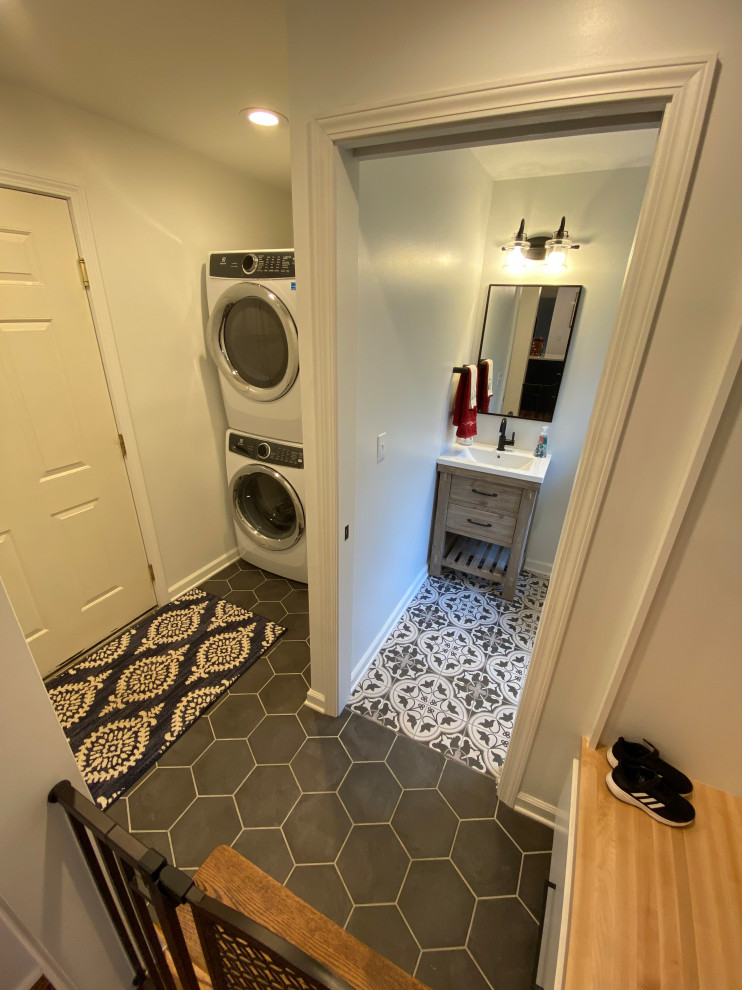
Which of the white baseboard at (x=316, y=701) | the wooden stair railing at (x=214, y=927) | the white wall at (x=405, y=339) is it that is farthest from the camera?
the white baseboard at (x=316, y=701)

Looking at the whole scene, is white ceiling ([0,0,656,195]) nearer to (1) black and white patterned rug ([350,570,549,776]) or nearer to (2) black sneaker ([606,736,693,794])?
(2) black sneaker ([606,736,693,794])

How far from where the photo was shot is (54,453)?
177 centimetres

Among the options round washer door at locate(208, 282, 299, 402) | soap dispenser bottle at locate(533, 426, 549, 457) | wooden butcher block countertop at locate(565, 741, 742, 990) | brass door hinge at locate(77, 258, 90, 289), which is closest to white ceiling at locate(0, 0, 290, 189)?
brass door hinge at locate(77, 258, 90, 289)

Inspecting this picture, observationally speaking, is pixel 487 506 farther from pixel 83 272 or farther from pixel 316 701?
pixel 83 272

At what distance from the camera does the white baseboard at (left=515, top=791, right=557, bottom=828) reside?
4.79ft

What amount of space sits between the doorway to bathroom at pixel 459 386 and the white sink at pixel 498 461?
19mm

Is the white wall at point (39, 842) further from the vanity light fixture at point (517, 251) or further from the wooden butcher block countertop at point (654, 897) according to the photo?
the vanity light fixture at point (517, 251)

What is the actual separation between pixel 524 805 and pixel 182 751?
1363 mm

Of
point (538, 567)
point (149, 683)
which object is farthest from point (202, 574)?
point (538, 567)

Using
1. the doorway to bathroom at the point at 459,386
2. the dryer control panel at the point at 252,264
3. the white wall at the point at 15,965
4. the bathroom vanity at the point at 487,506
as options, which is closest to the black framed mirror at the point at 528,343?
the doorway to bathroom at the point at 459,386

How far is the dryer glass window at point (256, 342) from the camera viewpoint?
204cm

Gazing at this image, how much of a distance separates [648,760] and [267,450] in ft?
6.85

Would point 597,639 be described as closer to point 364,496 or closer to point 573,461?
point 364,496

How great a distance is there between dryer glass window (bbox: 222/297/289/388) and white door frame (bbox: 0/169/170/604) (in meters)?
0.57
